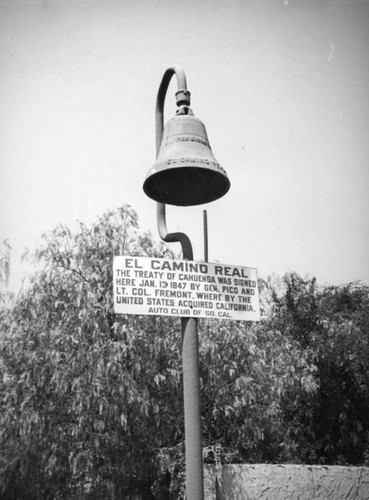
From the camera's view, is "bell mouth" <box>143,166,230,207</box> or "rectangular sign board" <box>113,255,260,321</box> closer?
"rectangular sign board" <box>113,255,260,321</box>

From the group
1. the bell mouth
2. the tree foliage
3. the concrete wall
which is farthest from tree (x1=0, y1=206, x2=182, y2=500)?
the bell mouth

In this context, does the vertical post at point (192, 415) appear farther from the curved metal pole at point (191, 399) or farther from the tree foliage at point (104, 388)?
the tree foliage at point (104, 388)

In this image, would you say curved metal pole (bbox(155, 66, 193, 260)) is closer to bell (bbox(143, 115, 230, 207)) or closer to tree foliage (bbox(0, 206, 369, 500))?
bell (bbox(143, 115, 230, 207))

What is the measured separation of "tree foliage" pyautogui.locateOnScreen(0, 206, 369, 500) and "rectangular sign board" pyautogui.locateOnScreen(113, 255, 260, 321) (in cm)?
467

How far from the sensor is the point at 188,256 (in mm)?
2793

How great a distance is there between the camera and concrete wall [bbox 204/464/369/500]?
4.11m

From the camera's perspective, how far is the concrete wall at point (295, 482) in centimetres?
411

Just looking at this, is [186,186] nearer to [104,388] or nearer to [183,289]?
[183,289]

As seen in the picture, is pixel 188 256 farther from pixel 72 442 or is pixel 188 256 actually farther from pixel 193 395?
pixel 72 442

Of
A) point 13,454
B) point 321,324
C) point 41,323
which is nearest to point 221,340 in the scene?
point 41,323

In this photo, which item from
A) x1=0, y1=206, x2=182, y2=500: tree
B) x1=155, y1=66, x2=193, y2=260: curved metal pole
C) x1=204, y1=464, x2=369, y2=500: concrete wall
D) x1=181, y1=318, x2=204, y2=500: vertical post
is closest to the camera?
x1=181, y1=318, x2=204, y2=500: vertical post

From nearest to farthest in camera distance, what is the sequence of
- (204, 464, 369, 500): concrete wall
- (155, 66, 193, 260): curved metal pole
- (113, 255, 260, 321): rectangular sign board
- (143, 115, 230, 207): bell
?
1. (113, 255, 260, 321): rectangular sign board
2. (155, 66, 193, 260): curved metal pole
3. (143, 115, 230, 207): bell
4. (204, 464, 369, 500): concrete wall

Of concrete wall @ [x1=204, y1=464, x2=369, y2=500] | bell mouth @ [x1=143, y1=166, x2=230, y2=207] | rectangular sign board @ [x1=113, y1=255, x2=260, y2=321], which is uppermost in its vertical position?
bell mouth @ [x1=143, y1=166, x2=230, y2=207]

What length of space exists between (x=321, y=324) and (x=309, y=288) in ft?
3.64
